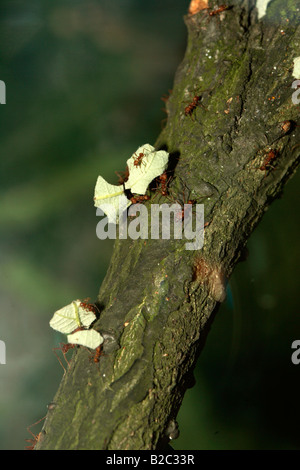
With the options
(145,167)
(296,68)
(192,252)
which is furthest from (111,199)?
(296,68)

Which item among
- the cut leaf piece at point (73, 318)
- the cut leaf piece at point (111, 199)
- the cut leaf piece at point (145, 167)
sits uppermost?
the cut leaf piece at point (145, 167)

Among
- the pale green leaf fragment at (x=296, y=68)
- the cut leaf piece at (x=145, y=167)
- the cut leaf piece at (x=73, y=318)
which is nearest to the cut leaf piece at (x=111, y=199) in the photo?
the cut leaf piece at (x=145, y=167)

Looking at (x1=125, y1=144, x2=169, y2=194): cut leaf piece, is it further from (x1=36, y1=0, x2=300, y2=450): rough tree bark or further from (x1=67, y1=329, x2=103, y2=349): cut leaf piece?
(x1=67, y1=329, x2=103, y2=349): cut leaf piece

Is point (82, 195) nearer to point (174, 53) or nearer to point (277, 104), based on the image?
point (174, 53)

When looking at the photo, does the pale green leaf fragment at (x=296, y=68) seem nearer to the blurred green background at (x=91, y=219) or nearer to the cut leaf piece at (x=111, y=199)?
the cut leaf piece at (x=111, y=199)
